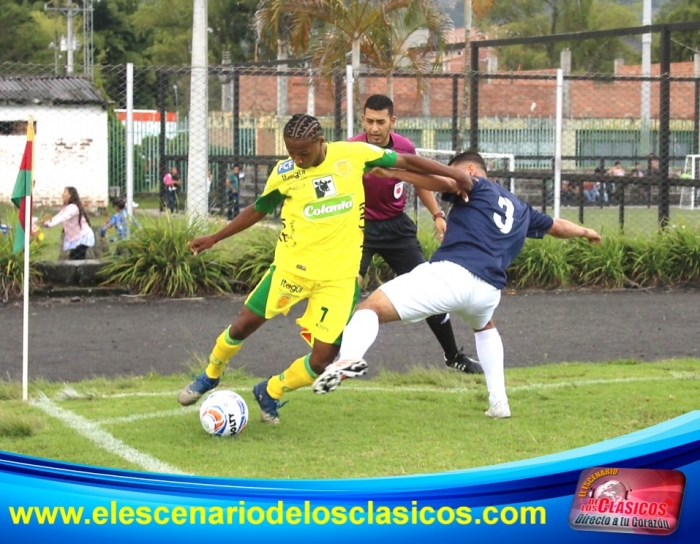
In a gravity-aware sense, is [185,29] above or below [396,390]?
above

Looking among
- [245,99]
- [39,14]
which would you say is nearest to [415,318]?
[245,99]

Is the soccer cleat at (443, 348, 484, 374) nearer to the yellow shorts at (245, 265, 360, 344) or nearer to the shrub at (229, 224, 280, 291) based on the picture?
the yellow shorts at (245, 265, 360, 344)

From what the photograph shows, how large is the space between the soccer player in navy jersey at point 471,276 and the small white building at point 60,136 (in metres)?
24.2

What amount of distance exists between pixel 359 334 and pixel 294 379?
735 millimetres

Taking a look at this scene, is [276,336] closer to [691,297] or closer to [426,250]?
[426,250]

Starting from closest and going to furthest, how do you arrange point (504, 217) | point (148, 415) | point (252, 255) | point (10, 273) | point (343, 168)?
point (343, 168) → point (504, 217) → point (148, 415) → point (10, 273) → point (252, 255)

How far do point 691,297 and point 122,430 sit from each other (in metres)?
9.29

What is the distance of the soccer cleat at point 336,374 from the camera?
572 cm

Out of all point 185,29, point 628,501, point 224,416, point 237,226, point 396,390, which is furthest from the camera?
point 185,29

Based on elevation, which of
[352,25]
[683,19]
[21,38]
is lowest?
[352,25]

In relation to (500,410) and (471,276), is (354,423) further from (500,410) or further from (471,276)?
(471,276)

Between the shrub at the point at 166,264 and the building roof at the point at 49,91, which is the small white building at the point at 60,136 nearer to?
the building roof at the point at 49,91

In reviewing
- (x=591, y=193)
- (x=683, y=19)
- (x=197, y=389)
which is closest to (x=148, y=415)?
(x=197, y=389)

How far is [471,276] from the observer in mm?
6680
